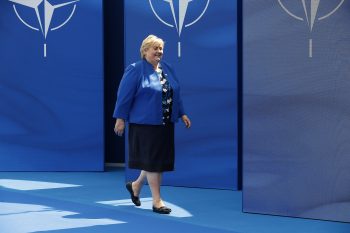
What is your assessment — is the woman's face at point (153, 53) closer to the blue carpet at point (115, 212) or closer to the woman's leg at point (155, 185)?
the woman's leg at point (155, 185)

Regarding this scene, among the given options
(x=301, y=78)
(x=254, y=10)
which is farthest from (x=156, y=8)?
(x=301, y=78)

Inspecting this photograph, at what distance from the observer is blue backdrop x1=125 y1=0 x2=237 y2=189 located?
7.19 m

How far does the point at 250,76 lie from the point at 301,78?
1.47ft

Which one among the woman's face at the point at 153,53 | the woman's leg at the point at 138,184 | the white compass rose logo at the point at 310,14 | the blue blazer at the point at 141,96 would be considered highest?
the white compass rose logo at the point at 310,14

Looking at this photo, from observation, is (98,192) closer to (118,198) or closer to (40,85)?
(118,198)

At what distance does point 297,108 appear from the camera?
5.56 m

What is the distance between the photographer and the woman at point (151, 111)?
587 centimetres

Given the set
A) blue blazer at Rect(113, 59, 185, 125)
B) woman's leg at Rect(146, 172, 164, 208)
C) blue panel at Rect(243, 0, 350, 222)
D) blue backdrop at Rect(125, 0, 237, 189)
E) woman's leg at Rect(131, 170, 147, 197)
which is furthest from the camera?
blue backdrop at Rect(125, 0, 237, 189)

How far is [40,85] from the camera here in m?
8.68

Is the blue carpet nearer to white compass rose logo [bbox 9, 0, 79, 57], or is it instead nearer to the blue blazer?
the blue blazer

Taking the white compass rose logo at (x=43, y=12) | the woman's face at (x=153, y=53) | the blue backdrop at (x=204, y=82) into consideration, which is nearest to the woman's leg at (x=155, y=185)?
the woman's face at (x=153, y=53)

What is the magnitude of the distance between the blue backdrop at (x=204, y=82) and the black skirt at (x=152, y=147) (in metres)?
1.31

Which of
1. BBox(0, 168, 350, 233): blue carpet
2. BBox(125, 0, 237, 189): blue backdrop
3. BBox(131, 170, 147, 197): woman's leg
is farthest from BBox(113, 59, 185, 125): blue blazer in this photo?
BBox(125, 0, 237, 189): blue backdrop

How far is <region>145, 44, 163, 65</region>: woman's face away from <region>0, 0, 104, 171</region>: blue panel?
270cm
